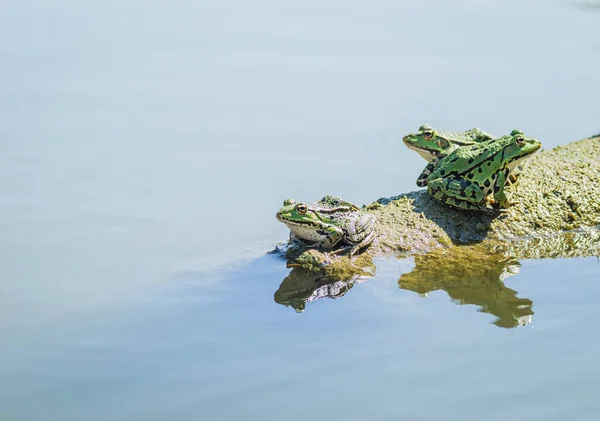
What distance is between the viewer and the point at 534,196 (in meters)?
11.3

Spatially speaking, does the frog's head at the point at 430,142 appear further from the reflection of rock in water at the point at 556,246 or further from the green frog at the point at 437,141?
the reflection of rock in water at the point at 556,246

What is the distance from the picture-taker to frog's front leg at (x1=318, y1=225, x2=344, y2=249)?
1020cm

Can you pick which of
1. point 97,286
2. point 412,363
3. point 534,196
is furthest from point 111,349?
point 534,196

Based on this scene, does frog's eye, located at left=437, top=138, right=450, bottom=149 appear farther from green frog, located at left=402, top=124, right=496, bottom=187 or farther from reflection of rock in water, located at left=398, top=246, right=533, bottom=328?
reflection of rock in water, located at left=398, top=246, right=533, bottom=328

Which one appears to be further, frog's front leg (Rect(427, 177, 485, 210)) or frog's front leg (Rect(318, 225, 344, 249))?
frog's front leg (Rect(427, 177, 485, 210))

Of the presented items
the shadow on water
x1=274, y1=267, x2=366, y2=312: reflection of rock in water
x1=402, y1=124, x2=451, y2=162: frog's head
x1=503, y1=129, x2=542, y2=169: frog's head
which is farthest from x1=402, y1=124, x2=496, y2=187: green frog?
x1=274, y1=267, x2=366, y2=312: reflection of rock in water

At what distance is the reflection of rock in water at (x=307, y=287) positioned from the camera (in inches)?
388

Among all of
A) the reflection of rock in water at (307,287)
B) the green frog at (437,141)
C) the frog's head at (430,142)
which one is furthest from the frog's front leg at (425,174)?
the reflection of rock in water at (307,287)

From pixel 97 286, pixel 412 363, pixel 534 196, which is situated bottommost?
pixel 412 363

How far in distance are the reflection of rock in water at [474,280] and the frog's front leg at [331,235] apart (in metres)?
0.78

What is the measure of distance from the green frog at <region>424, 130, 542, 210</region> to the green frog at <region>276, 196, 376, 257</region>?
2.93ft

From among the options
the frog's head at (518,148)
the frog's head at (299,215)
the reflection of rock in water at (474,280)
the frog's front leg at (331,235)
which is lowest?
the reflection of rock in water at (474,280)

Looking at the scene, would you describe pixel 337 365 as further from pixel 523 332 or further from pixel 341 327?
pixel 523 332

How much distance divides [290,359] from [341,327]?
0.77 m
